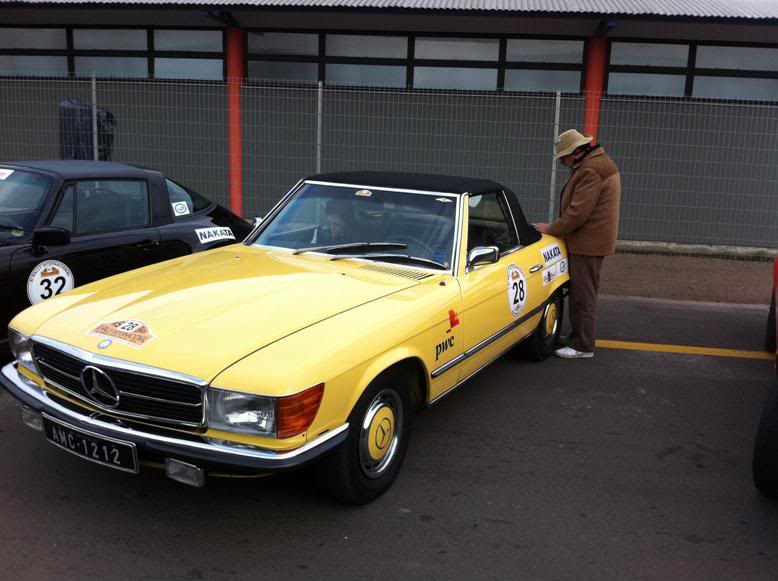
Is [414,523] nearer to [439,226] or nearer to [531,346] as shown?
[439,226]

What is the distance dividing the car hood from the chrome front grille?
6 cm

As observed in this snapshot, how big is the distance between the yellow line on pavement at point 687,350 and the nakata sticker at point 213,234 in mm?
3420

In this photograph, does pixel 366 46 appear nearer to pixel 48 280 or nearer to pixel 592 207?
pixel 592 207

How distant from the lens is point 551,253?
5.53 meters

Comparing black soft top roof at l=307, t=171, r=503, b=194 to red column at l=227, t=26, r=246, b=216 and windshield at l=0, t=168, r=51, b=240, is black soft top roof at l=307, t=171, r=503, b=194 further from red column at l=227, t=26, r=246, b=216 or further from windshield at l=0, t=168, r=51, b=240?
red column at l=227, t=26, r=246, b=216

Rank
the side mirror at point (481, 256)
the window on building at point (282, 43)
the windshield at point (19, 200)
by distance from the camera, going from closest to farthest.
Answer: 1. the side mirror at point (481, 256)
2. the windshield at point (19, 200)
3. the window on building at point (282, 43)

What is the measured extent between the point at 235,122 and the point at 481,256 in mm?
7993

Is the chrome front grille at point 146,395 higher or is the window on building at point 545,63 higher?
the window on building at point 545,63

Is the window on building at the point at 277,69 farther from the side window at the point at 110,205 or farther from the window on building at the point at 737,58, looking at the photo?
the side window at the point at 110,205

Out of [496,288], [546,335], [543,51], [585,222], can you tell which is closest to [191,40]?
[543,51]

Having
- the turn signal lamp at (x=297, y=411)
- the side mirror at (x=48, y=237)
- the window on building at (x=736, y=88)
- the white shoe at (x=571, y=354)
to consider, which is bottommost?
the white shoe at (x=571, y=354)

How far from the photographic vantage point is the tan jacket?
554cm

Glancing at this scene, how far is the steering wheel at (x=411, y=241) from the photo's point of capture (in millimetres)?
4215

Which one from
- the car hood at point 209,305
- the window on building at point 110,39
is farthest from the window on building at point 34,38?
the car hood at point 209,305
